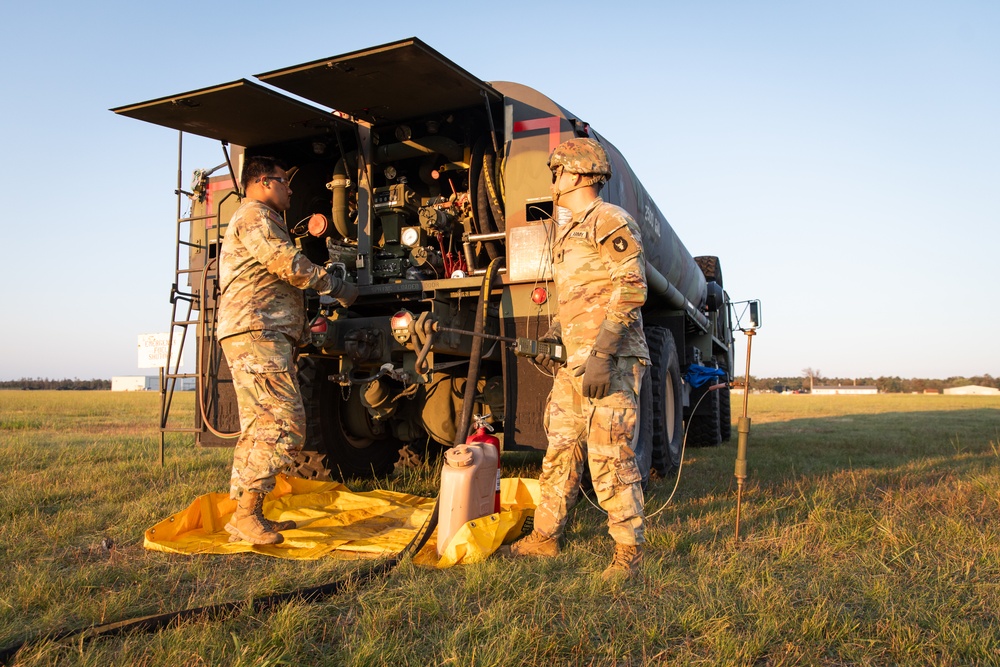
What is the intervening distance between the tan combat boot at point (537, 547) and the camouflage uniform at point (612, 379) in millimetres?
44

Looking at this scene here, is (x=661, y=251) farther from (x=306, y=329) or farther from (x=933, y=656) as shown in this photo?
(x=933, y=656)

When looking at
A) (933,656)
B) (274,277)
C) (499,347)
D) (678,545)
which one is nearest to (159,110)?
(274,277)

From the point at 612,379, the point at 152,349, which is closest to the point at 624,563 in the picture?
the point at 612,379

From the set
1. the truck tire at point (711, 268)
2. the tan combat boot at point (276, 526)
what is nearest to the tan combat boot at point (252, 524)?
the tan combat boot at point (276, 526)

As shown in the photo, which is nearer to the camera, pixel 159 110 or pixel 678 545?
pixel 678 545

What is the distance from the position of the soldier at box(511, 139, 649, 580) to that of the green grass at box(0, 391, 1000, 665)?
25 cm

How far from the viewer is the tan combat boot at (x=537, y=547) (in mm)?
3666

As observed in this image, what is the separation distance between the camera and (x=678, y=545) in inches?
150

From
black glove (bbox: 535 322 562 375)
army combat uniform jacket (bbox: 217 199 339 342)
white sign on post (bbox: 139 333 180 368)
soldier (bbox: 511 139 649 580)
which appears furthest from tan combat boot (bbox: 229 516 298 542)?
white sign on post (bbox: 139 333 180 368)

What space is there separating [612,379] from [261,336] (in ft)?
6.87

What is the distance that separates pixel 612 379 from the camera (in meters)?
3.56

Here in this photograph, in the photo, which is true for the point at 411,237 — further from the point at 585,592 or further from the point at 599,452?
the point at 585,592

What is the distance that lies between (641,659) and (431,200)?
163 inches

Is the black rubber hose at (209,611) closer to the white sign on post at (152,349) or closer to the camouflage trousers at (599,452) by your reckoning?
the camouflage trousers at (599,452)
